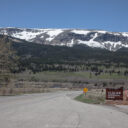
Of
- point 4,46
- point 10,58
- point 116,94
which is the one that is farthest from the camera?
Result: point 10,58

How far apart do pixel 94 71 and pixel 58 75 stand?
1136 inches

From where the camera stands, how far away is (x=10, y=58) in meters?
39.4

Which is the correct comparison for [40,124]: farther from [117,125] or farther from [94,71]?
[94,71]

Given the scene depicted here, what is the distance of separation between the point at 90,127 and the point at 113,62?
182144 mm

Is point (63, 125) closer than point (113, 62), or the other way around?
point (63, 125)

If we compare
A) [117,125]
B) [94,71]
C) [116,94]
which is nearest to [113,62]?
[94,71]

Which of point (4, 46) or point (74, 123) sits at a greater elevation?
point (4, 46)

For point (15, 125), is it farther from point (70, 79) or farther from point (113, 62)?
point (113, 62)

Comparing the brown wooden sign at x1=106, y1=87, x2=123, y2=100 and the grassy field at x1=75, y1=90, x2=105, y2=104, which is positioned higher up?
the brown wooden sign at x1=106, y1=87, x2=123, y2=100

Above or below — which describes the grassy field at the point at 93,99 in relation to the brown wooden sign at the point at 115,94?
below

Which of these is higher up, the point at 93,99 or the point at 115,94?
the point at 115,94

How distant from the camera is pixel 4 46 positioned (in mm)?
36781

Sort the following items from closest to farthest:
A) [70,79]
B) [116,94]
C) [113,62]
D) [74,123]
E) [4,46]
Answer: [74,123], [116,94], [4,46], [70,79], [113,62]

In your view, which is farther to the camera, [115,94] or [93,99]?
[93,99]
